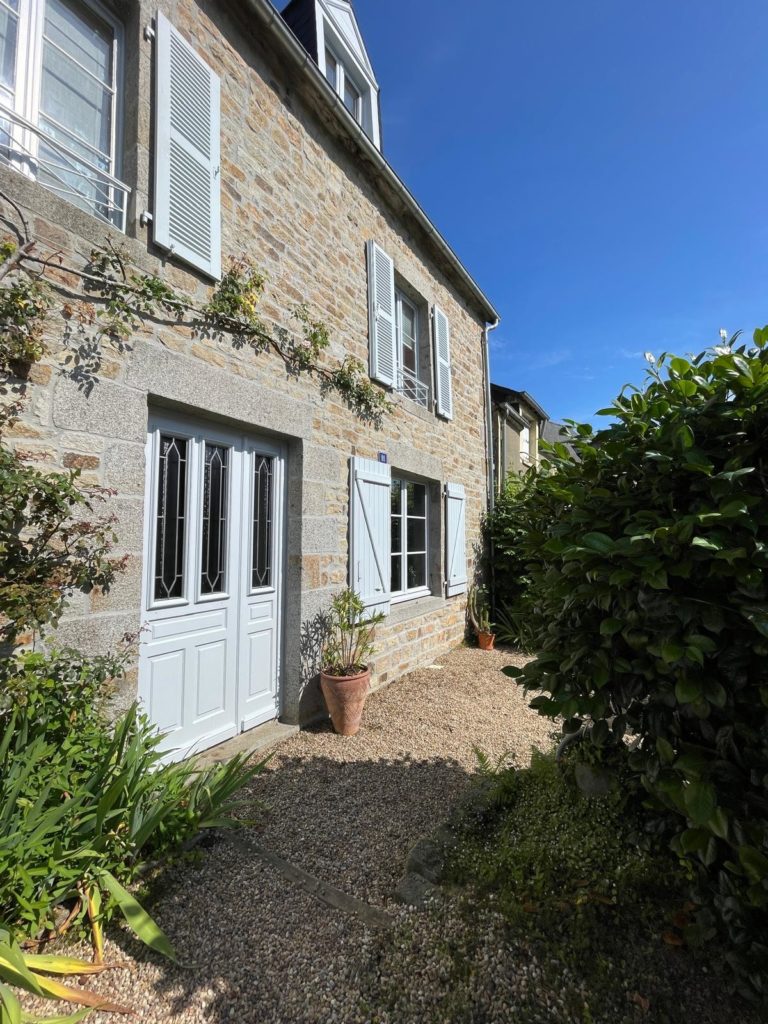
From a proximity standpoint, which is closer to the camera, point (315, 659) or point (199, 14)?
point (199, 14)

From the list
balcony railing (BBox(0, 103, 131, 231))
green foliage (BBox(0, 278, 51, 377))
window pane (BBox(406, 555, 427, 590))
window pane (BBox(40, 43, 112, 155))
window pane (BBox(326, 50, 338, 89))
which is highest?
window pane (BBox(326, 50, 338, 89))

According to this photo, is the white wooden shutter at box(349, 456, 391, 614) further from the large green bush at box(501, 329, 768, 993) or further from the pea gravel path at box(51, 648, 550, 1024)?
the large green bush at box(501, 329, 768, 993)

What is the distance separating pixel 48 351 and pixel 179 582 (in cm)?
160

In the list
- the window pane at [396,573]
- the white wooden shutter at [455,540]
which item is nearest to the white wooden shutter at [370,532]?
the window pane at [396,573]

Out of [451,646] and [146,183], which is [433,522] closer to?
[451,646]

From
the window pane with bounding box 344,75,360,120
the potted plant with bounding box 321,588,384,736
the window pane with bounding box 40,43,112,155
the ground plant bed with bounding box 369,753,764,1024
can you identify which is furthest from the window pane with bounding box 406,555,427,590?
the window pane with bounding box 344,75,360,120

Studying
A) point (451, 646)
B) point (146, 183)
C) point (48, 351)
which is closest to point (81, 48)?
point (146, 183)

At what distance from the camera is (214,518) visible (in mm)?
3562

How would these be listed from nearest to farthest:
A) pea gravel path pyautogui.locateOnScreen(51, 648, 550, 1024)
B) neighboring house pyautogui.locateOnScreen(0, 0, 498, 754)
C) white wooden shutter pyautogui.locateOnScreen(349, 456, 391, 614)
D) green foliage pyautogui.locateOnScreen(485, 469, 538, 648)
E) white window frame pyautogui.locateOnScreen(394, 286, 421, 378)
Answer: pea gravel path pyautogui.locateOnScreen(51, 648, 550, 1024)
neighboring house pyautogui.locateOnScreen(0, 0, 498, 754)
white wooden shutter pyautogui.locateOnScreen(349, 456, 391, 614)
white window frame pyautogui.locateOnScreen(394, 286, 421, 378)
green foliage pyautogui.locateOnScreen(485, 469, 538, 648)

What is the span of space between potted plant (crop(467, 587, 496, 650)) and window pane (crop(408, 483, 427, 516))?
1751mm

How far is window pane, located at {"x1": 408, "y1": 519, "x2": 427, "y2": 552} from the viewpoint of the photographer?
6.35 meters

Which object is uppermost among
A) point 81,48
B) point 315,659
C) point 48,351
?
point 81,48

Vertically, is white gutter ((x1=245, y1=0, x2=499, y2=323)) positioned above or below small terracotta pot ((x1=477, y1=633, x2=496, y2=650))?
above

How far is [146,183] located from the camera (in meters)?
3.10
